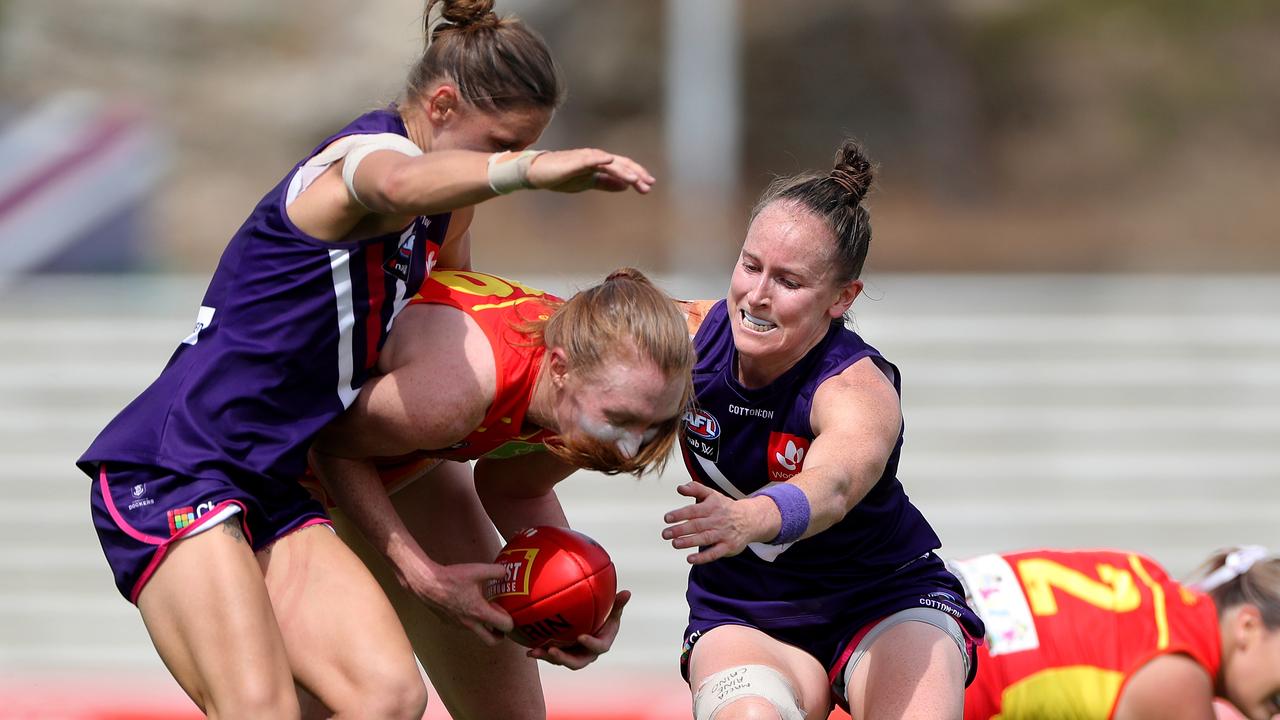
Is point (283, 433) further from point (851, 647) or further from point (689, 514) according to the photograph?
point (851, 647)

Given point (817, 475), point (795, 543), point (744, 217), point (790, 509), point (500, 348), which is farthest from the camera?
point (744, 217)

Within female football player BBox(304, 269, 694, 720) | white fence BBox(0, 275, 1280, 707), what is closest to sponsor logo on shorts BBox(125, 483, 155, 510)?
female football player BBox(304, 269, 694, 720)

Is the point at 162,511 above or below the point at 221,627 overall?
above

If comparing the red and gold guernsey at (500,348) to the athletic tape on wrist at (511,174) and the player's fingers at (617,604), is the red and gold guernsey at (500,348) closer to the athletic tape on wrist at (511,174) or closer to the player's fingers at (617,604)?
the player's fingers at (617,604)

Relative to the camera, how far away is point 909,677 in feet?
10.6

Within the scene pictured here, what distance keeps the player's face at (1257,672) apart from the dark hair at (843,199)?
5.07 feet

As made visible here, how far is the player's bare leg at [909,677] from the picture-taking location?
3.19 meters

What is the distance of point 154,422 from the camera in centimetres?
309

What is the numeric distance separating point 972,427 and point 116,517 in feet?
23.0

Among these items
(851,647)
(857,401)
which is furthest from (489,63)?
(851,647)

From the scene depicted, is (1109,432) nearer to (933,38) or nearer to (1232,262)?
(1232,262)

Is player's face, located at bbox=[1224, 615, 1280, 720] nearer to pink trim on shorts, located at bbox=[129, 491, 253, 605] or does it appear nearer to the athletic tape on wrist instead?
the athletic tape on wrist

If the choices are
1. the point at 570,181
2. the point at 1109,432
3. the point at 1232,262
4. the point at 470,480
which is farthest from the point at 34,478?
the point at 1232,262

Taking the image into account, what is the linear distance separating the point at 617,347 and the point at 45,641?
6.39 meters
